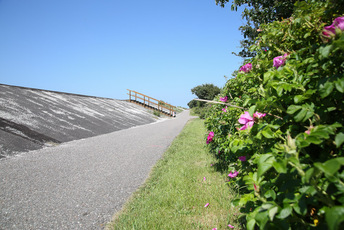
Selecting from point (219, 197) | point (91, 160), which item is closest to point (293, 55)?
point (219, 197)

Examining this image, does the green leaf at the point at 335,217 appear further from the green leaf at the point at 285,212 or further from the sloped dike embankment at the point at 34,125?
the sloped dike embankment at the point at 34,125

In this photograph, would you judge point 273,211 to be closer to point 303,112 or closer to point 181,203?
point 303,112

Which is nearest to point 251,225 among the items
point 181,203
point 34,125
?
point 181,203

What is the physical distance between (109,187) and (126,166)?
109 centimetres

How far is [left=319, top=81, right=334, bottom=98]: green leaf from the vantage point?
33.5 inches

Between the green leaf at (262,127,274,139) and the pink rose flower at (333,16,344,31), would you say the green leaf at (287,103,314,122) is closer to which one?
the green leaf at (262,127,274,139)

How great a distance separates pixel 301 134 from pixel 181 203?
1.90 m

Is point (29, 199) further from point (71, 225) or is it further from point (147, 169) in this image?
point (147, 169)

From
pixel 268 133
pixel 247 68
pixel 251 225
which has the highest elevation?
pixel 247 68

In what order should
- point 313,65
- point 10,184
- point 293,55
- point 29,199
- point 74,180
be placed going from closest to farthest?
point 313,65
point 293,55
point 29,199
point 10,184
point 74,180

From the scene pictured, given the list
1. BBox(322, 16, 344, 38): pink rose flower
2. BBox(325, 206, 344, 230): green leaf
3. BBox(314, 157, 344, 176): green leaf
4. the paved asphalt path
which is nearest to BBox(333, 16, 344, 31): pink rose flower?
BBox(322, 16, 344, 38): pink rose flower

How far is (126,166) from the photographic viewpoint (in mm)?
4270

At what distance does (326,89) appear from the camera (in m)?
0.87

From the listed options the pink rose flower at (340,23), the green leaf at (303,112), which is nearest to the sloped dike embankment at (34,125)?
the green leaf at (303,112)
